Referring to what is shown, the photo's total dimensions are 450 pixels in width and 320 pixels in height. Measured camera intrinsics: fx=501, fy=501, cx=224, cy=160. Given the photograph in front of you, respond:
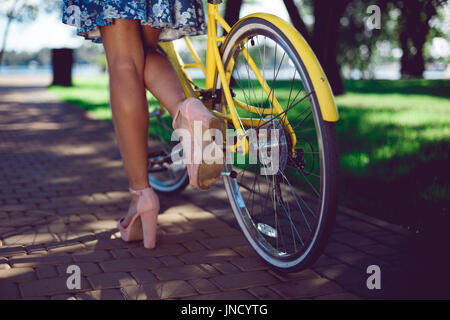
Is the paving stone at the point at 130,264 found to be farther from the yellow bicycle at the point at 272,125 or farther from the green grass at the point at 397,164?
the green grass at the point at 397,164

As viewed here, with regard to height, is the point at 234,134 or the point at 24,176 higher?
the point at 234,134

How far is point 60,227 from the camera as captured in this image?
273 cm

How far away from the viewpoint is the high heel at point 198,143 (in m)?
2.07

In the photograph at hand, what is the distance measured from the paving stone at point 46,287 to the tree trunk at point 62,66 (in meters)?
14.4

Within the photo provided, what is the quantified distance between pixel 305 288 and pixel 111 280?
0.79 meters

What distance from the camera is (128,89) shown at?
7.39 ft

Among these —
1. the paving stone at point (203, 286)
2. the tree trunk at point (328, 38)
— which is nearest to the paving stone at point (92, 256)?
the paving stone at point (203, 286)

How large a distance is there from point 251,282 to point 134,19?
125 centimetres

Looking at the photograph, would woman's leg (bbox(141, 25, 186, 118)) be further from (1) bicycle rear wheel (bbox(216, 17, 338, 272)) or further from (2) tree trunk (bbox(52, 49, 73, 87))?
(2) tree trunk (bbox(52, 49, 73, 87))

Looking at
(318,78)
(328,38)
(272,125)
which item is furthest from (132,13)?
(328,38)

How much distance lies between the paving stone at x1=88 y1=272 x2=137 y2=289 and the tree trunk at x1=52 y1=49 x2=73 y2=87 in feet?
47.2

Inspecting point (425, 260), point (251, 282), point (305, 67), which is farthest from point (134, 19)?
point (425, 260)
